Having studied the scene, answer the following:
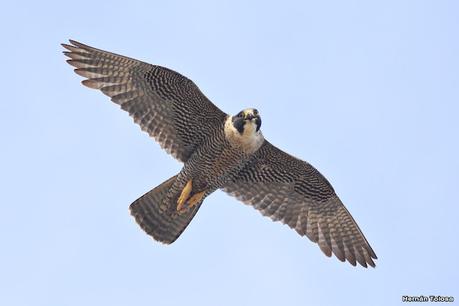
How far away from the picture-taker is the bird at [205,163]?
14266 millimetres

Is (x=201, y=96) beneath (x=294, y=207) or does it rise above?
above

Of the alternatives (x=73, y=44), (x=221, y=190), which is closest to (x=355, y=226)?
(x=221, y=190)

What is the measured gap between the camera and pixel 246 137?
1395cm

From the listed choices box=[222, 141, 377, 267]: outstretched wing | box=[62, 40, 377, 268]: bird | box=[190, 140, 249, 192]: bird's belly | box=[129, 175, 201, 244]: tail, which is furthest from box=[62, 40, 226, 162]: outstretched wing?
box=[222, 141, 377, 267]: outstretched wing

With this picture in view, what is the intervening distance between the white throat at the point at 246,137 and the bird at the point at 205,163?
0.06 feet

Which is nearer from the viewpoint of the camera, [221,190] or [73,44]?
[73,44]

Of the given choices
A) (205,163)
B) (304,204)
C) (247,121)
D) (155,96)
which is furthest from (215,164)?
(304,204)

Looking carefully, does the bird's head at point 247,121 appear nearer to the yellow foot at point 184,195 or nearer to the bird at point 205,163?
the bird at point 205,163

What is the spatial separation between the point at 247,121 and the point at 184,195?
6.15 ft

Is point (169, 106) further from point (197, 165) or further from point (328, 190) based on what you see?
point (328, 190)

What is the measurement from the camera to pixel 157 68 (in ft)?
46.5

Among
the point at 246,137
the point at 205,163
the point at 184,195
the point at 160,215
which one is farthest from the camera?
the point at 160,215

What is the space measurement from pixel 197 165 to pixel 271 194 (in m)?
1.83

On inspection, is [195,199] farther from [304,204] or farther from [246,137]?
[304,204]
